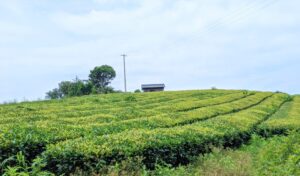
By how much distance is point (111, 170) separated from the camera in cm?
572

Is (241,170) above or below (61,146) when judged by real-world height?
below

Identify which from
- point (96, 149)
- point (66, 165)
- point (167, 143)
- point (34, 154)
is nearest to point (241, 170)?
point (167, 143)

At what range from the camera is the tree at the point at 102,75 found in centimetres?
6369

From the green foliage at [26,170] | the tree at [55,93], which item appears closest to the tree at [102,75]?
the tree at [55,93]

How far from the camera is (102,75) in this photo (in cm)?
6469

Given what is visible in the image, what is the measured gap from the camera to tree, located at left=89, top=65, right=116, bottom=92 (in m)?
63.7

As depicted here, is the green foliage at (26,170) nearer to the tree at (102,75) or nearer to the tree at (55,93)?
the tree at (102,75)

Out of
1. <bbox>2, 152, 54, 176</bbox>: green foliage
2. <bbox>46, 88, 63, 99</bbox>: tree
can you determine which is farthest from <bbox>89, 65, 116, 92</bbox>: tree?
<bbox>2, 152, 54, 176</bbox>: green foliage

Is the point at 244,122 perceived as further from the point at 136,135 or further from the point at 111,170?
the point at 111,170

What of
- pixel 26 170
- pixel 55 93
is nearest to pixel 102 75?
pixel 55 93

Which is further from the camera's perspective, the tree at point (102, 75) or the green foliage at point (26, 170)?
the tree at point (102, 75)

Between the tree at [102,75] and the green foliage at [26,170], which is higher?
the tree at [102,75]

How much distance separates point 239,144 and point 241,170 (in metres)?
5.46

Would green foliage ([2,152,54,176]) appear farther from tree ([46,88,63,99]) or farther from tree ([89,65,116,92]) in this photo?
tree ([46,88,63,99])
